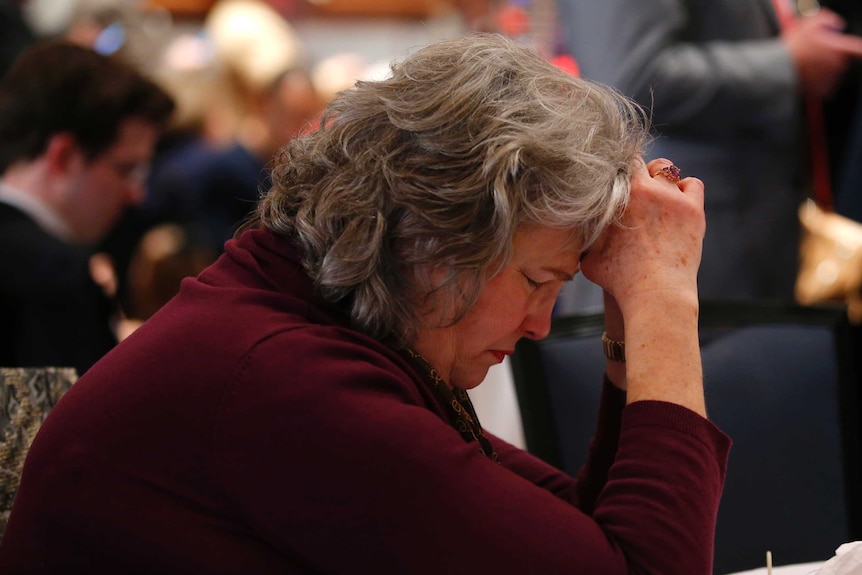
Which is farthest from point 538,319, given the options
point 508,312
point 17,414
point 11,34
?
point 11,34

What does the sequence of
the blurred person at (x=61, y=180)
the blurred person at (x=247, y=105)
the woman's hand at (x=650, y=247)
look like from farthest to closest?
the blurred person at (x=247, y=105), the blurred person at (x=61, y=180), the woman's hand at (x=650, y=247)

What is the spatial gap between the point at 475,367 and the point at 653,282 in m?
0.23

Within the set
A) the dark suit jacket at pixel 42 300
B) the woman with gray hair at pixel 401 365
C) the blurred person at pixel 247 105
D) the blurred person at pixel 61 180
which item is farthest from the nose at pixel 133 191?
the woman with gray hair at pixel 401 365

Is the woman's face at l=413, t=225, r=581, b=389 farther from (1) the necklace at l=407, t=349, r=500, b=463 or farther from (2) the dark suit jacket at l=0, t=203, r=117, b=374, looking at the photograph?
(2) the dark suit jacket at l=0, t=203, r=117, b=374

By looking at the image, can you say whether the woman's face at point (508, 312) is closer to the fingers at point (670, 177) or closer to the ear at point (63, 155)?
the fingers at point (670, 177)

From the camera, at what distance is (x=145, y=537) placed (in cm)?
104

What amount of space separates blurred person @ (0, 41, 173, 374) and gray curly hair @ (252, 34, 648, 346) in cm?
145

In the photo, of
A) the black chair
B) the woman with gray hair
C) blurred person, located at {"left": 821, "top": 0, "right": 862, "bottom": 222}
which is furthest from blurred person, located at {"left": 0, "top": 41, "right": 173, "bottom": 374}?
blurred person, located at {"left": 821, "top": 0, "right": 862, "bottom": 222}

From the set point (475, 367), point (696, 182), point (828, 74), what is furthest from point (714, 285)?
point (475, 367)

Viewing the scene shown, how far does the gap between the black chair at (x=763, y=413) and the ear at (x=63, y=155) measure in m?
1.49

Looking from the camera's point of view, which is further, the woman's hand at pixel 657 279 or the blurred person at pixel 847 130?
the blurred person at pixel 847 130

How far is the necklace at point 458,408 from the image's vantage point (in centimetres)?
117

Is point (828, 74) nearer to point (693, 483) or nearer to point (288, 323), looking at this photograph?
point (693, 483)

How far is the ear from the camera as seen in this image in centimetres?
260
